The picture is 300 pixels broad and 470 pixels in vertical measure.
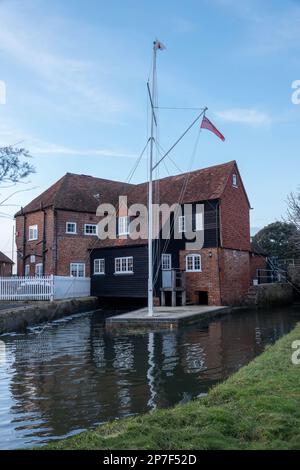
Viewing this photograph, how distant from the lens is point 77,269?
32.1 metres

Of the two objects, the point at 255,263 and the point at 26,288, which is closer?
the point at 26,288

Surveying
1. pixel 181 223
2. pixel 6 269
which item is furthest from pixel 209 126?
pixel 6 269

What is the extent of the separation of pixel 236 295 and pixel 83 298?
9.87 m

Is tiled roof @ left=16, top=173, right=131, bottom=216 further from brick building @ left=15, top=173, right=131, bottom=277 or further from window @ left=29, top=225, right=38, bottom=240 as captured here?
window @ left=29, top=225, right=38, bottom=240

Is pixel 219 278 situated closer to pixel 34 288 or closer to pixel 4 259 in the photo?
pixel 34 288

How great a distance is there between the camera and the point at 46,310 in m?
23.1

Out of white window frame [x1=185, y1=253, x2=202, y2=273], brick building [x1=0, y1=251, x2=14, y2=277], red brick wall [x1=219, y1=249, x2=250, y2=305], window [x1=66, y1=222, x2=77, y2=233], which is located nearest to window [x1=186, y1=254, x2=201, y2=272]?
white window frame [x1=185, y1=253, x2=202, y2=273]

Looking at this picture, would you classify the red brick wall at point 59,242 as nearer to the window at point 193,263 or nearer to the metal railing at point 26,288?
the metal railing at point 26,288

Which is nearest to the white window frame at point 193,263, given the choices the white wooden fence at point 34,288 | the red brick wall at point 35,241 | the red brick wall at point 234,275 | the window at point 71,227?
the red brick wall at point 234,275

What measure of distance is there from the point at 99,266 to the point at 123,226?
3.36 m

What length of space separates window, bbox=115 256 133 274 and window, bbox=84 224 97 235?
4.68 meters
